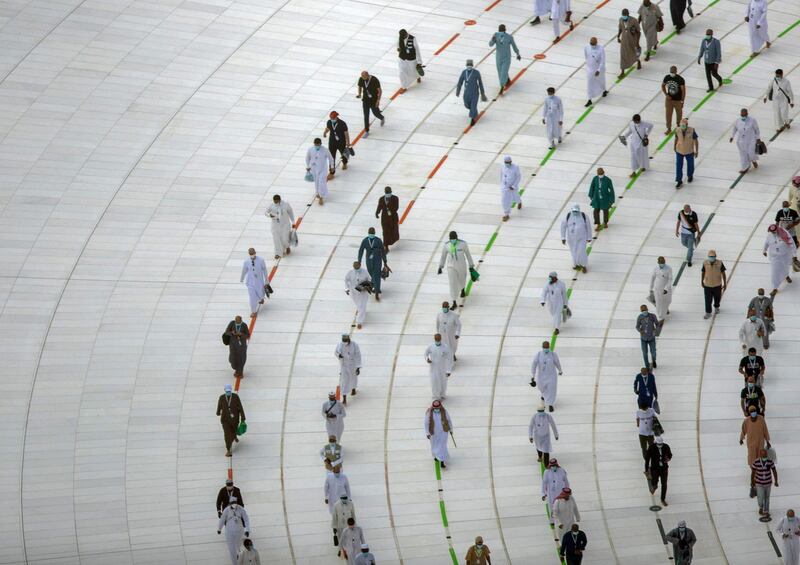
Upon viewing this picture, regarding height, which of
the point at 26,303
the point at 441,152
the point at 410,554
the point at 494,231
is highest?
the point at 441,152

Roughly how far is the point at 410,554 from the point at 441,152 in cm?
1489

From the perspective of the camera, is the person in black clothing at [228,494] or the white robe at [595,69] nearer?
the person in black clothing at [228,494]

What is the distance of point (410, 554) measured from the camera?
101 ft

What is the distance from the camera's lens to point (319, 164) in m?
40.1

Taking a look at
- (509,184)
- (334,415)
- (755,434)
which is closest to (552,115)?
(509,184)

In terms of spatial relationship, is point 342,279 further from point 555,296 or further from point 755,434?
point 755,434

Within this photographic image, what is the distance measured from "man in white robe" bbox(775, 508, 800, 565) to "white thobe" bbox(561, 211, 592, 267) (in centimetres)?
1035

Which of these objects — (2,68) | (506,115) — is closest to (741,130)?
(506,115)

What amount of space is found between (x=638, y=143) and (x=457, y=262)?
298 inches

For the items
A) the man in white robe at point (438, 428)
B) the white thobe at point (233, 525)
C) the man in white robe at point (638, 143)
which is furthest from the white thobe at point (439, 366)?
the man in white robe at point (638, 143)

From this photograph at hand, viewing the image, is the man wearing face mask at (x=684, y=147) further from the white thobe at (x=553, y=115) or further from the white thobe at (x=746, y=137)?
the white thobe at (x=553, y=115)

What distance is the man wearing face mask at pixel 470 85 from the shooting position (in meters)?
42.2

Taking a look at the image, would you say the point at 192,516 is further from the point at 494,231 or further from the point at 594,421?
the point at 494,231

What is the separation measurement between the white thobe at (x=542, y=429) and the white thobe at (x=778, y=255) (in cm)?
796
